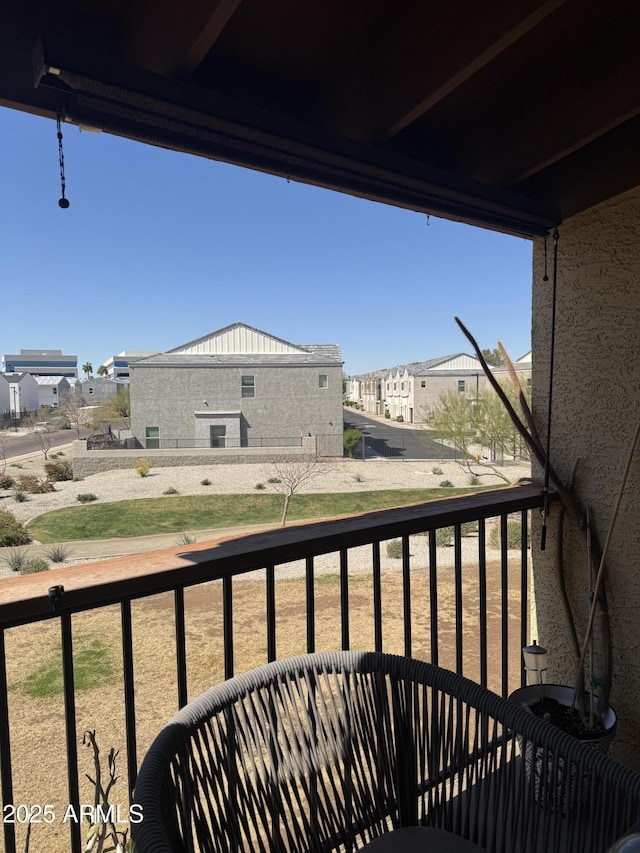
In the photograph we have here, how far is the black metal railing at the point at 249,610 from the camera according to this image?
0.87m

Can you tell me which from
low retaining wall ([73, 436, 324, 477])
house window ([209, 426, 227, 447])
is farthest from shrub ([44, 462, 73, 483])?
house window ([209, 426, 227, 447])

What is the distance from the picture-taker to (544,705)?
4.54ft

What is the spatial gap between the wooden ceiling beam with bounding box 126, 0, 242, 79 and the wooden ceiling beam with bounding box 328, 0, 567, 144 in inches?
14.0

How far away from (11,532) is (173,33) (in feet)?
37.9

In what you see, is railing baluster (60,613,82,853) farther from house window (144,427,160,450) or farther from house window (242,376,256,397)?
house window (144,427,160,450)

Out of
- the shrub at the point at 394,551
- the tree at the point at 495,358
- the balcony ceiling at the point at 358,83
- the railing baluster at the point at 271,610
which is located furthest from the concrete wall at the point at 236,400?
the railing baluster at the point at 271,610

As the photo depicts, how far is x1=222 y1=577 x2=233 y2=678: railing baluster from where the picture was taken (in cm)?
101

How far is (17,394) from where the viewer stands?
8.01 metres

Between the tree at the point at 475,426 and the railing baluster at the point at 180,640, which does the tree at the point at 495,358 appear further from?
the tree at the point at 475,426

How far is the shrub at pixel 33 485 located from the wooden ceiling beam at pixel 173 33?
15.4m

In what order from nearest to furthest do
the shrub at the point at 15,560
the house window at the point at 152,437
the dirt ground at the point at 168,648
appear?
the dirt ground at the point at 168,648
the shrub at the point at 15,560
the house window at the point at 152,437

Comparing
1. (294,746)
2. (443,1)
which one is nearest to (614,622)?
(294,746)

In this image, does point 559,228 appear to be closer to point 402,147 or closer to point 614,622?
point 402,147

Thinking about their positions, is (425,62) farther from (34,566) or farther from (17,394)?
(34,566)
